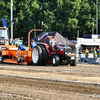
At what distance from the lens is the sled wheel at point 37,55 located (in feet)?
56.0

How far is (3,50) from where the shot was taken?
66.2 feet

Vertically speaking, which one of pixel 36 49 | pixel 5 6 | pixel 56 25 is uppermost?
pixel 5 6

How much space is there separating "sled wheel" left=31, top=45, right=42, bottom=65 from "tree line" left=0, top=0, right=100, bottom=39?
26828 millimetres

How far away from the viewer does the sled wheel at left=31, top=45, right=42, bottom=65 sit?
1706 cm

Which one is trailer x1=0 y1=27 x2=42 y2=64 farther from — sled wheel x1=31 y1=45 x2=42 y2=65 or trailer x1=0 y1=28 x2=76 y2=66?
sled wheel x1=31 y1=45 x2=42 y2=65

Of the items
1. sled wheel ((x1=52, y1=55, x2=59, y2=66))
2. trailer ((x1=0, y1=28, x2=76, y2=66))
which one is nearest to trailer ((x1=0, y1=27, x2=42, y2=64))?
trailer ((x1=0, y1=28, x2=76, y2=66))

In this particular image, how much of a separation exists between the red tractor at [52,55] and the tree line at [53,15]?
88.8ft

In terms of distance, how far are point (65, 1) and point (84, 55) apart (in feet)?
91.1

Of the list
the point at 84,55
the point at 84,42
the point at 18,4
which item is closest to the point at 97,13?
the point at 18,4

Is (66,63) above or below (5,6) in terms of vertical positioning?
below

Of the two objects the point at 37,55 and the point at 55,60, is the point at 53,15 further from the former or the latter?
the point at 55,60

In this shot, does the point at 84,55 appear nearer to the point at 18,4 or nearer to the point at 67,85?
the point at 67,85

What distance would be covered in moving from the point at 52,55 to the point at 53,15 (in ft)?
97.1

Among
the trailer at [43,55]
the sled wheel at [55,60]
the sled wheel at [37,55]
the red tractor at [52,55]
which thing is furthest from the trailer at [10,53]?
the sled wheel at [55,60]
